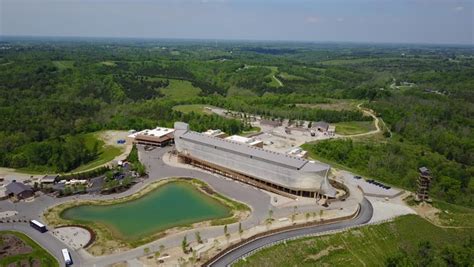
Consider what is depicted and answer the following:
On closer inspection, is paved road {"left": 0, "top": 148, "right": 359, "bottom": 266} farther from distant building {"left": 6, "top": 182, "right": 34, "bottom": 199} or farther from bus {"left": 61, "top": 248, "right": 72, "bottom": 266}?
distant building {"left": 6, "top": 182, "right": 34, "bottom": 199}

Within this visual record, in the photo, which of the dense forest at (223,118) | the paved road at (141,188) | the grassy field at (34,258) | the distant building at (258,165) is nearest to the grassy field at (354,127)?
the dense forest at (223,118)

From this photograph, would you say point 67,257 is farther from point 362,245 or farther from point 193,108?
point 193,108

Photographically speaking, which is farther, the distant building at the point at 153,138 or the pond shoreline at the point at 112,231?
the distant building at the point at 153,138

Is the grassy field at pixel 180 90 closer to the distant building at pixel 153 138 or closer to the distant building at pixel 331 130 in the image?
the distant building at pixel 153 138

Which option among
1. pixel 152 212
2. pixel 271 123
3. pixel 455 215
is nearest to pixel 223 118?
pixel 271 123

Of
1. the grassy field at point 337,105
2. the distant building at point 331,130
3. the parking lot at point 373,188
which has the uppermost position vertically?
the grassy field at point 337,105

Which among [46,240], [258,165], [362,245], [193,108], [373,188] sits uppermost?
[258,165]

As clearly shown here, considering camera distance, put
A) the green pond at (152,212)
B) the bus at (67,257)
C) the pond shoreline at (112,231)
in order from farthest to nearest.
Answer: the green pond at (152,212) → the pond shoreline at (112,231) → the bus at (67,257)

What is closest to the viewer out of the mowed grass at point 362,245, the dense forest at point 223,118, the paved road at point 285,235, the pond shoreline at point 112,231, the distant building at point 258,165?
the paved road at point 285,235

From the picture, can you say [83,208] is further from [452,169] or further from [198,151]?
[452,169]
